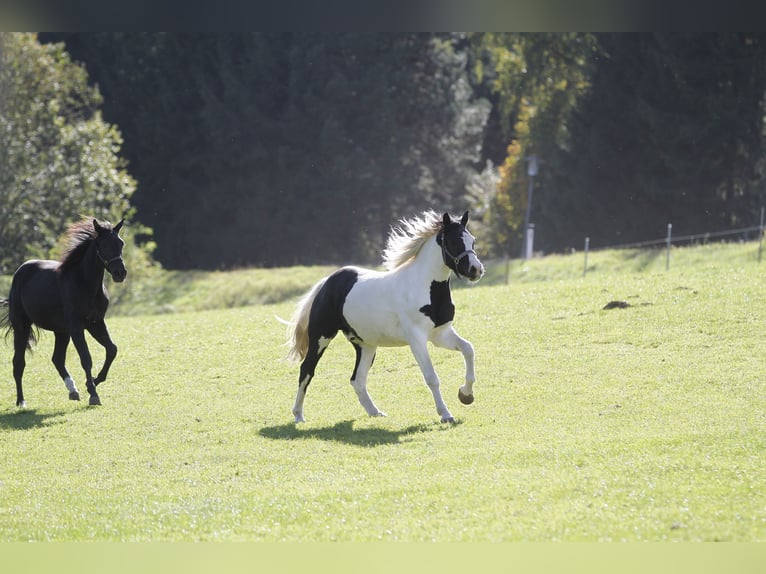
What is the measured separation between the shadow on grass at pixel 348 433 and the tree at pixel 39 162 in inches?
1046

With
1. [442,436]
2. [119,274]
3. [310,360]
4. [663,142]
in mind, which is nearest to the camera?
[442,436]

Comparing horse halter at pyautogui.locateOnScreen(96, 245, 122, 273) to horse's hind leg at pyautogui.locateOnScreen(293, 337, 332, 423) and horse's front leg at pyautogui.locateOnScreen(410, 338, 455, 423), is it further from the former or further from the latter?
horse's front leg at pyautogui.locateOnScreen(410, 338, 455, 423)

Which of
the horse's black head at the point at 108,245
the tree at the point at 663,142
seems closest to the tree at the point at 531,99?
the tree at the point at 663,142

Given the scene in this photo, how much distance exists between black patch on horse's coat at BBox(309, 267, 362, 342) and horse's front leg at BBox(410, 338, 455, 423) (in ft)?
2.84

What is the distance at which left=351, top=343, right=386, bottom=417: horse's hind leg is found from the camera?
40.4 ft

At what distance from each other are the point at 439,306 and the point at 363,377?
1.37 meters

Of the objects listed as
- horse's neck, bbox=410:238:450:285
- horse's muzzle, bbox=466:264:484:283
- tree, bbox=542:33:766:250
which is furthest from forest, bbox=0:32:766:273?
horse's muzzle, bbox=466:264:484:283

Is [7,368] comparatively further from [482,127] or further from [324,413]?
[482,127]

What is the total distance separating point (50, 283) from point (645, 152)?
35727 millimetres

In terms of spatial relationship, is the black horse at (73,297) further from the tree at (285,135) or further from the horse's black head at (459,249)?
the tree at (285,135)

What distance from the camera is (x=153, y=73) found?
196 ft

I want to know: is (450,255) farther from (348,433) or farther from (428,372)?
(348,433)

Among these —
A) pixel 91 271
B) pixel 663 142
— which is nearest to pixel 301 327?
pixel 91 271

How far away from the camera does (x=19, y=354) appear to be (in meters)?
14.8
